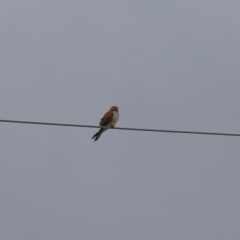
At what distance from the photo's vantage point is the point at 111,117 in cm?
1505

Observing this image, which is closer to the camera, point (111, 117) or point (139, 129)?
point (139, 129)

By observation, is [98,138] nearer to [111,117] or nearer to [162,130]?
[111,117]

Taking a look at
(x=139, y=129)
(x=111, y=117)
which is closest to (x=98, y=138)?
(x=111, y=117)

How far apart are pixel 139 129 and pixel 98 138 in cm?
388

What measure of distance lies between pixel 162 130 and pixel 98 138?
13.5 ft

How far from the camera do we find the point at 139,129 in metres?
11.1

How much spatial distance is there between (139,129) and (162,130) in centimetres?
36

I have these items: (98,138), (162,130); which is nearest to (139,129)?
(162,130)

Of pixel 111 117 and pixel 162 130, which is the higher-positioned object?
pixel 111 117

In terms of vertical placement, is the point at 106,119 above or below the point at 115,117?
below

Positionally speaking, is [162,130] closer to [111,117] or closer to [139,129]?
[139,129]

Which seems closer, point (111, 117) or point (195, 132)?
point (195, 132)

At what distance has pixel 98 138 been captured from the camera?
588 inches

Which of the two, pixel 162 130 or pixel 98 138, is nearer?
pixel 162 130
